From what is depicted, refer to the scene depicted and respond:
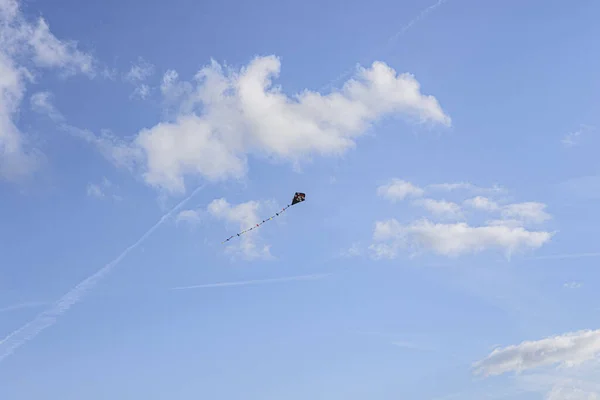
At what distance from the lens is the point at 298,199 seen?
50125 millimetres

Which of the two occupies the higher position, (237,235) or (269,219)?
(269,219)

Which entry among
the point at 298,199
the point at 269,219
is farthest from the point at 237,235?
the point at 298,199

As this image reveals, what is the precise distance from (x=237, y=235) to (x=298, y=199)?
23.8 meters

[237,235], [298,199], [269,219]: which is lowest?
[237,235]

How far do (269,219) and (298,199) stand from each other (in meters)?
12.5

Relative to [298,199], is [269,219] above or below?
below

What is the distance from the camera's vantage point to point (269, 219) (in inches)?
2012

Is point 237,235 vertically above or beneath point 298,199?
beneath

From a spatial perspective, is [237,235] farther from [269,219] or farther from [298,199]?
[298,199]

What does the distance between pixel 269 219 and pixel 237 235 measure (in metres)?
11.7

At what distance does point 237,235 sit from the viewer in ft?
159
